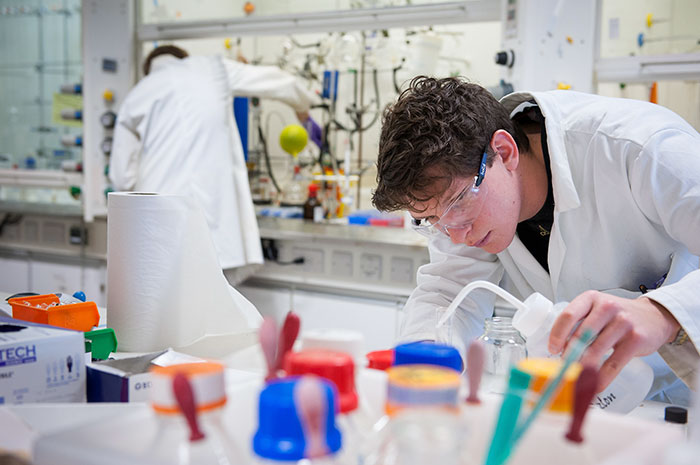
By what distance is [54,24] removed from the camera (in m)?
4.25

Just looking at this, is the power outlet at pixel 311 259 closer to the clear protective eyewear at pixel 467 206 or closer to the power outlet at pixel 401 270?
the power outlet at pixel 401 270

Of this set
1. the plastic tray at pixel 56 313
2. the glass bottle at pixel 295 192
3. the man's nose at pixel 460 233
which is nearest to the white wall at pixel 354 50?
the glass bottle at pixel 295 192

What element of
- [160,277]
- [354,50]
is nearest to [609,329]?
[160,277]

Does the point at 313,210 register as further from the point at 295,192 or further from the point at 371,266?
the point at 371,266

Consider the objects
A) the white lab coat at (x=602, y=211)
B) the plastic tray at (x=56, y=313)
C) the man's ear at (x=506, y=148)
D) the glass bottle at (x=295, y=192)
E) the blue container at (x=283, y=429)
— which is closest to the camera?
the blue container at (x=283, y=429)

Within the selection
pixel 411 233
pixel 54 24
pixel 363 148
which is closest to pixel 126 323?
pixel 411 233

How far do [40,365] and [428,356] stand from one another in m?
0.53

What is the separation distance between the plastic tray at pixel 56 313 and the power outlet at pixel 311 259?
1.87 meters

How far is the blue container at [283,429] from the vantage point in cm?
46

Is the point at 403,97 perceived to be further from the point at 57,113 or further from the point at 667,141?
the point at 57,113

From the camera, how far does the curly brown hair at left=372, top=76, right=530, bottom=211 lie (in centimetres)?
123

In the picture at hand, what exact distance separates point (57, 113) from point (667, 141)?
3.31 meters

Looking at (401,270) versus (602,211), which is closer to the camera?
(602,211)

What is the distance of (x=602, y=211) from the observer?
1.36 metres
